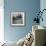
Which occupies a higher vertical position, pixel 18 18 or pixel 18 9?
pixel 18 9

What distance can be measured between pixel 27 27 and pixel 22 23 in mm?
252

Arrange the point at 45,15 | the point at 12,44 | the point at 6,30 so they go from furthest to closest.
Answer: the point at 6,30 < the point at 45,15 < the point at 12,44

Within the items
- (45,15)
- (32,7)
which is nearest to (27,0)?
(32,7)

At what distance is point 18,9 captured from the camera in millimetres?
5352

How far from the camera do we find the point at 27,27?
5375mm

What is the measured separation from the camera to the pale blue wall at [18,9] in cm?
534

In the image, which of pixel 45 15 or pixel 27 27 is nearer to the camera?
pixel 45 15

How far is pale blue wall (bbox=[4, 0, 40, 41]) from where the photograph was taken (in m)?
5.34

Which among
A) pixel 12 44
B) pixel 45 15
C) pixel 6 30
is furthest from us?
pixel 6 30

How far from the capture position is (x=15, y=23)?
537 cm

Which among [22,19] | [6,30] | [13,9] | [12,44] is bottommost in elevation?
[12,44]

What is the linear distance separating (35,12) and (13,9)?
871 millimetres

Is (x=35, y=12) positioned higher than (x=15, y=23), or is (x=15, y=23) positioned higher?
(x=35, y=12)

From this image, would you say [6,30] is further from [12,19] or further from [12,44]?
[12,44]
